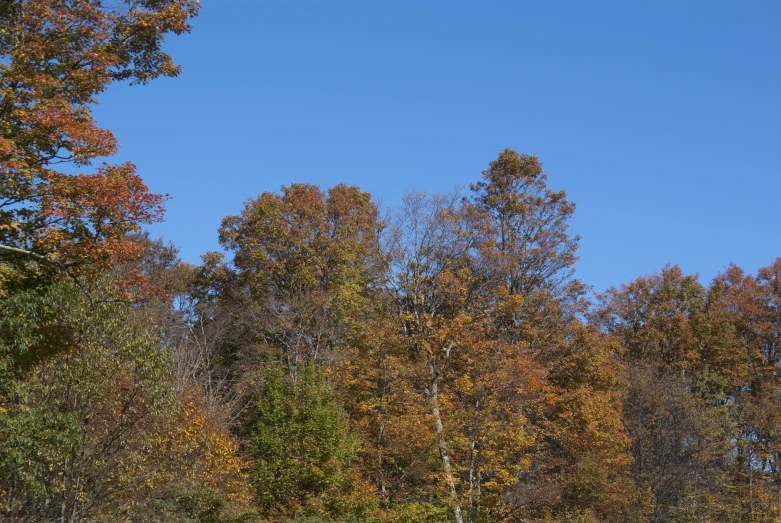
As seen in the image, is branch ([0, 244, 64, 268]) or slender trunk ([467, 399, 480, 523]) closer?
branch ([0, 244, 64, 268])

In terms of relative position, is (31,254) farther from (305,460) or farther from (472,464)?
(472,464)

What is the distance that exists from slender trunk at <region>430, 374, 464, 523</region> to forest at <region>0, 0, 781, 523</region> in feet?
0.42

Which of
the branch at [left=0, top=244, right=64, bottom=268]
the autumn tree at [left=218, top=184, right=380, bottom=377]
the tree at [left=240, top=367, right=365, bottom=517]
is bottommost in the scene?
the tree at [left=240, top=367, right=365, bottom=517]

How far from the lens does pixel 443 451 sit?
70.9 ft

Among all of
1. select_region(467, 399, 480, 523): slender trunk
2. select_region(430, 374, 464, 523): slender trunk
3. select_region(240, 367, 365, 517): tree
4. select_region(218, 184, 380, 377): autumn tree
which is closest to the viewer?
select_region(240, 367, 365, 517): tree

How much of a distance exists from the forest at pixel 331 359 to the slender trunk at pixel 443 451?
129mm

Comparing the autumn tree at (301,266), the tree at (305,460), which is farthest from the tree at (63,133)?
the autumn tree at (301,266)

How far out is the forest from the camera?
39.1 ft

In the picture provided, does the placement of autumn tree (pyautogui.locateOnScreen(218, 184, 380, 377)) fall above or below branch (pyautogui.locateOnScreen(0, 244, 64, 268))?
above

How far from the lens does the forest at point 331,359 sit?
1191 centimetres

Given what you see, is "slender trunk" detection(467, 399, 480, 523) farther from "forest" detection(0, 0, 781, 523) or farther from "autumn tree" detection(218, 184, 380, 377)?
"autumn tree" detection(218, 184, 380, 377)

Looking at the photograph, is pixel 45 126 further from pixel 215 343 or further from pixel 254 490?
pixel 215 343

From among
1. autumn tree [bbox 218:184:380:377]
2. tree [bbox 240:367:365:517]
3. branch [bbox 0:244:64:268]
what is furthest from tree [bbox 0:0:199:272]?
autumn tree [bbox 218:184:380:377]

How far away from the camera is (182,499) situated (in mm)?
18938
